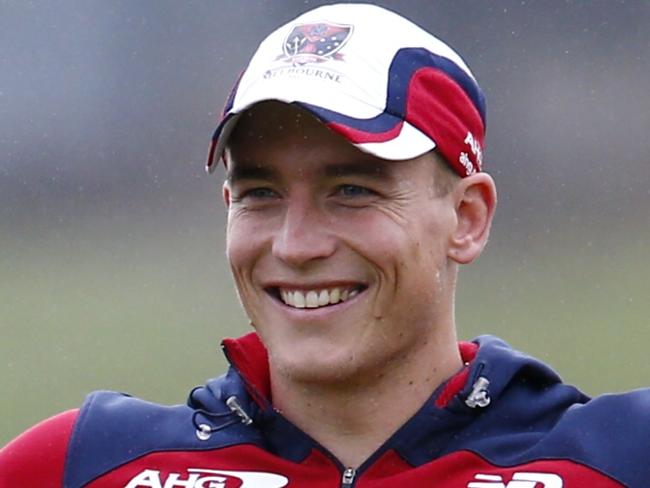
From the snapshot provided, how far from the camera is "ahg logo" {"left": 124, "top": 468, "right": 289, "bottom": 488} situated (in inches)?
93.9

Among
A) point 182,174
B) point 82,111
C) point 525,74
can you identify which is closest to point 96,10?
point 82,111

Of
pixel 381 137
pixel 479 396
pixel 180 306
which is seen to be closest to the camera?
pixel 381 137

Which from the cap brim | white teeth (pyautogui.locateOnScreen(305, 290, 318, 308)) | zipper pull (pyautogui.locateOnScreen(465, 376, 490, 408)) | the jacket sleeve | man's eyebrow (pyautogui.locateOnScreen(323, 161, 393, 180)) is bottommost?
the jacket sleeve

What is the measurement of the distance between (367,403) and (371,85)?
1.51 feet

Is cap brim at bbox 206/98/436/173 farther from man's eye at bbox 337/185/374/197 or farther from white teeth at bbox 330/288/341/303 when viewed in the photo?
white teeth at bbox 330/288/341/303

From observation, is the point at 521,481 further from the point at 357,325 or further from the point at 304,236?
the point at 304,236

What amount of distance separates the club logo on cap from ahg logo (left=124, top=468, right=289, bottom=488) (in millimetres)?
592

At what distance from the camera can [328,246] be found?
2.29 metres

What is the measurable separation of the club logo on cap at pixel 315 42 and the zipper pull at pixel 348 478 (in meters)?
0.58

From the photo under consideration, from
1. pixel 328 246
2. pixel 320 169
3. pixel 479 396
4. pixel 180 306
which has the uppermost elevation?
pixel 320 169

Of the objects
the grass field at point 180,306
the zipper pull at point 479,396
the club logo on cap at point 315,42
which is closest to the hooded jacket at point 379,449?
the zipper pull at point 479,396

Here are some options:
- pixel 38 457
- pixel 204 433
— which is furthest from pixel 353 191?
pixel 38 457

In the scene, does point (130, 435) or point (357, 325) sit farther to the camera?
point (130, 435)

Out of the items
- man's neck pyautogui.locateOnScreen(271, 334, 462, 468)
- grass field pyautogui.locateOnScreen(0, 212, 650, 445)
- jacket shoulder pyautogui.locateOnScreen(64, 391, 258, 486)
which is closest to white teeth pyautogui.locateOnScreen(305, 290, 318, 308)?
man's neck pyautogui.locateOnScreen(271, 334, 462, 468)
